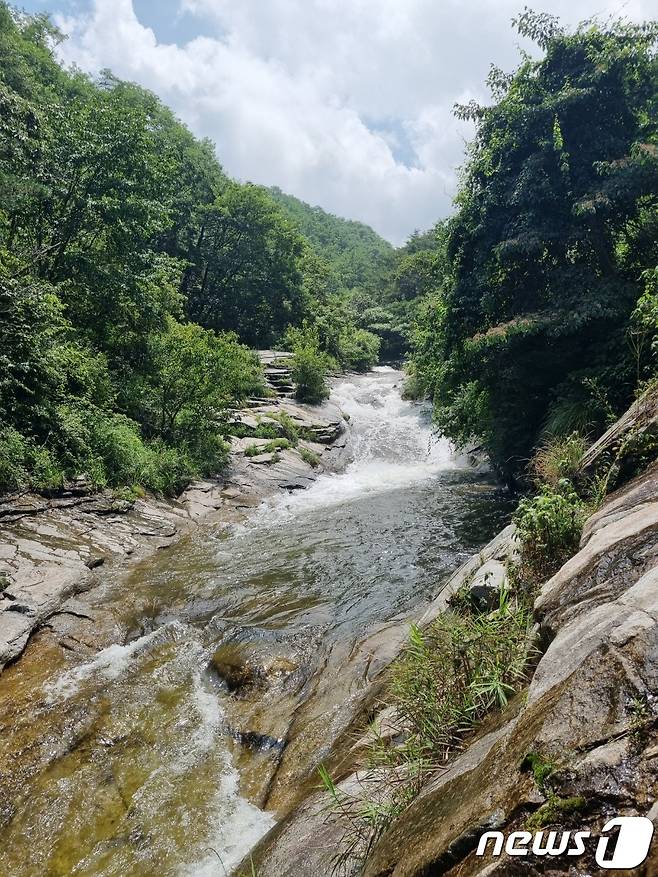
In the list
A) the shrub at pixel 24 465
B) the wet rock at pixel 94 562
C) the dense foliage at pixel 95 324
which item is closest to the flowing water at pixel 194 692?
the wet rock at pixel 94 562

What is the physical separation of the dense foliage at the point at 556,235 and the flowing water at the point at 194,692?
128 inches

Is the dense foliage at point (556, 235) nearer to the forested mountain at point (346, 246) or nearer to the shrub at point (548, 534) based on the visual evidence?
the shrub at point (548, 534)

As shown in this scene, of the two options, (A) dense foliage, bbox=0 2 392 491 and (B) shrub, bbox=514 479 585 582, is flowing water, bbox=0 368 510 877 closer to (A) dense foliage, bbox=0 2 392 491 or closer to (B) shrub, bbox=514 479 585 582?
(B) shrub, bbox=514 479 585 582

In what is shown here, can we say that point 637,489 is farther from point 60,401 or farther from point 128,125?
point 128,125

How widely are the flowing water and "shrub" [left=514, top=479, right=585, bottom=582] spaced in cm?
223

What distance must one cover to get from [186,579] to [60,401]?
5832 millimetres

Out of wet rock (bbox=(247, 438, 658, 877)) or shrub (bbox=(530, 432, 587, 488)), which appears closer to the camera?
wet rock (bbox=(247, 438, 658, 877))

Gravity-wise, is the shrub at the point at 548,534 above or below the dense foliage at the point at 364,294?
below

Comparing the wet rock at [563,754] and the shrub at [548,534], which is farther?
the shrub at [548,534]

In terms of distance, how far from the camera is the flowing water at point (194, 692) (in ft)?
12.2

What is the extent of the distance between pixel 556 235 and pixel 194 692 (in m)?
11.1

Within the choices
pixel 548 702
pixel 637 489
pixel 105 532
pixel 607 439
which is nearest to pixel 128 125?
pixel 105 532

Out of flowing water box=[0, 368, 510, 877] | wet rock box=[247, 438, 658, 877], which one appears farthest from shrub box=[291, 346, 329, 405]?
wet rock box=[247, 438, 658, 877]

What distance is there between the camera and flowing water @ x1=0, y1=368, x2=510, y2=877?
3.73m
